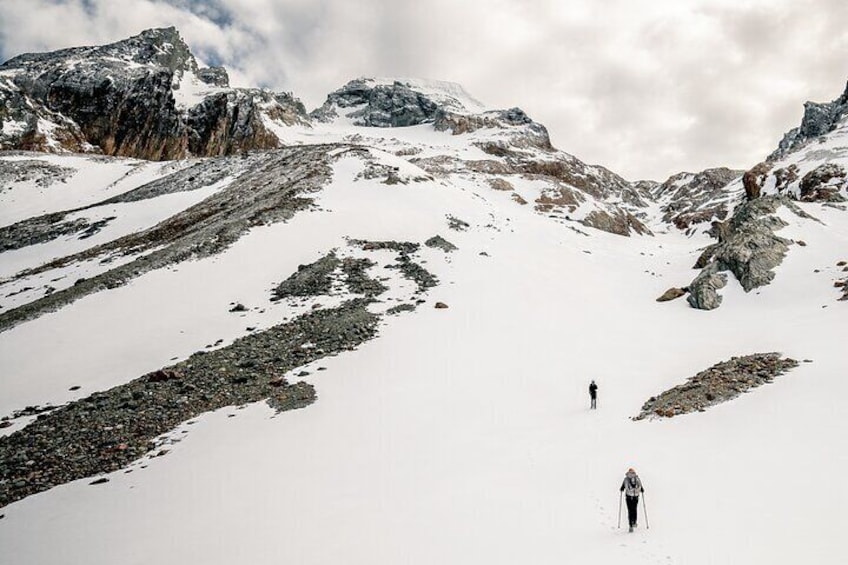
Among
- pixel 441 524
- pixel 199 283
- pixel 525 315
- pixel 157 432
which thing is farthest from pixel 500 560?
pixel 199 283

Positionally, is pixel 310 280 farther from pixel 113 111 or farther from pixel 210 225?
pixel 113 111

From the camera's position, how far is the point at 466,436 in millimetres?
16688

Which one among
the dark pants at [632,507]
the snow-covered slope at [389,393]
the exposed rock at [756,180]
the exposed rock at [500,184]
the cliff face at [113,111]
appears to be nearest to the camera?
the dark pants at [632,507]

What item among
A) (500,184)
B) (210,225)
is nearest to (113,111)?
(210,225)

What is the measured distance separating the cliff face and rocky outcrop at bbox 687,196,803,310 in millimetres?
120577

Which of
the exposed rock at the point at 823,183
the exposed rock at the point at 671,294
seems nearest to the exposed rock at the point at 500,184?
the exposed rock at the point at 823,183

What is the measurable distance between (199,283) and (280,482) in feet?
74.9

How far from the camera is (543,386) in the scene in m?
21.4

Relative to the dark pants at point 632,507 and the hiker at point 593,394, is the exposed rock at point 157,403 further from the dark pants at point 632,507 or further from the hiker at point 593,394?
the dark pants at point 632,507

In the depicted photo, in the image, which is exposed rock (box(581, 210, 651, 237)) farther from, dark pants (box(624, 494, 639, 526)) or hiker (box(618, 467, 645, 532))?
dark pants (box(624, 494, 639, 526))

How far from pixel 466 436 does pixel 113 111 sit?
133m

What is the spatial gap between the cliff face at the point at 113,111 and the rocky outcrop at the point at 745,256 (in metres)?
121

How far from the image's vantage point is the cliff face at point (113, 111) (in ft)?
329

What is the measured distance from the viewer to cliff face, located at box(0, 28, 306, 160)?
329 ft
